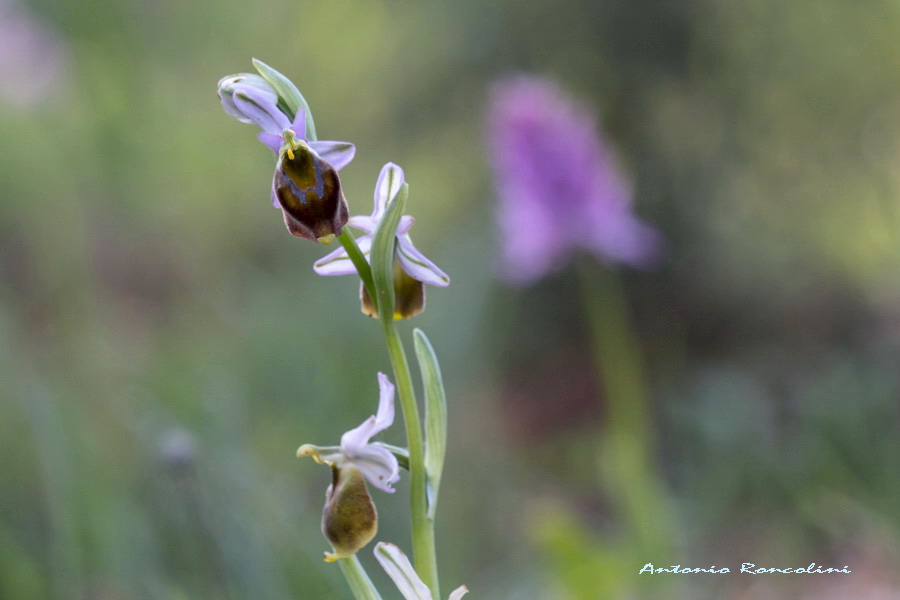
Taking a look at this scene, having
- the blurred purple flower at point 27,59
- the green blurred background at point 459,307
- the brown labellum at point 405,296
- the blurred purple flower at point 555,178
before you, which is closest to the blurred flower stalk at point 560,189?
the blurred purple flower at point 555,178

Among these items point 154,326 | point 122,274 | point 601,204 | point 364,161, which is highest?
point 122,274

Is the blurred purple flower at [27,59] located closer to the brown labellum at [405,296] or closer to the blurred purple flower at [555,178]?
the blurred purple flower at [555,178]

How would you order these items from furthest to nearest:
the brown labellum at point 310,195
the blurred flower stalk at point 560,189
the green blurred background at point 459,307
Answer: the blurred flower stalk at point 560,189
the green blurred background at point 459,307
the brown labellum at point 310,195

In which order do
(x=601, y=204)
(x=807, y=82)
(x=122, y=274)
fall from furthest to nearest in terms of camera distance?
(x=122, y=274)
(x=807, y=82)
(x=601, y=204)

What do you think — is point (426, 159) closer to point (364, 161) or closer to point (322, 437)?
point (364, 161)

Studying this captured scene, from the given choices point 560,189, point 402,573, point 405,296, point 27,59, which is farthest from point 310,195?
point 27,59

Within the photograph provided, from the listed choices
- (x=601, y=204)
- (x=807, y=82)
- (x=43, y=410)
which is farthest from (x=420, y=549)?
(x=807, y=82)
